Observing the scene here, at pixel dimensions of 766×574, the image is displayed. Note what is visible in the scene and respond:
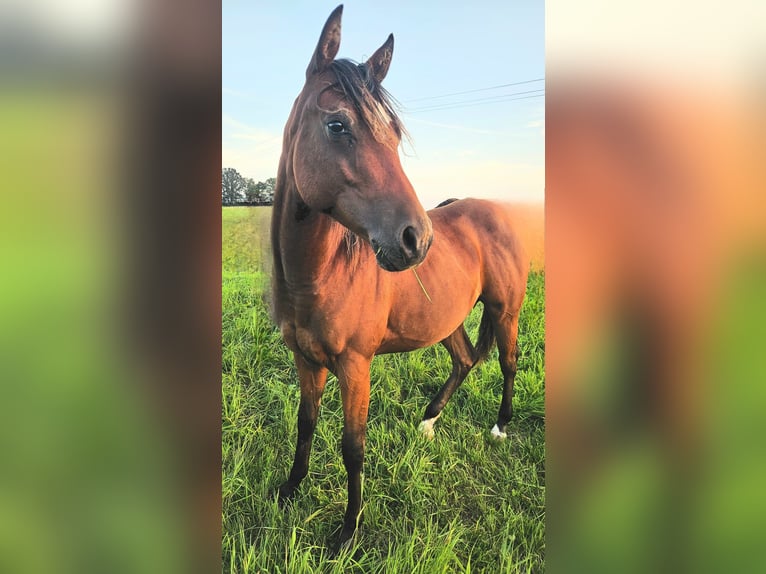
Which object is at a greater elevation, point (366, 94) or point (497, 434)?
point (366, 94)

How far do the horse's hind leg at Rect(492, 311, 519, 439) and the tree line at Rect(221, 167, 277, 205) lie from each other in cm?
87

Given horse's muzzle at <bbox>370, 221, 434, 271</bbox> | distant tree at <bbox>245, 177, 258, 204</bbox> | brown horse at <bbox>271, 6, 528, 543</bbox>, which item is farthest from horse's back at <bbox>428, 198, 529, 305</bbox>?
distant tree at <bbox>245, 177, 258, 204</bbox>

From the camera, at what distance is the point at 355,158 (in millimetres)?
1136

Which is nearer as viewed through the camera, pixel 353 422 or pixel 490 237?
pixel 353 422

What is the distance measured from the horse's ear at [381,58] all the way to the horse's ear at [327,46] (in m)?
0.11

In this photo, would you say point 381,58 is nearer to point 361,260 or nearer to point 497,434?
point 361,260

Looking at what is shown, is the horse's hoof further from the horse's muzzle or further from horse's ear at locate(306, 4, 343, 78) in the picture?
horse's ear at locate(306, 4, 343, 78)

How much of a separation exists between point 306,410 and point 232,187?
2.38ft

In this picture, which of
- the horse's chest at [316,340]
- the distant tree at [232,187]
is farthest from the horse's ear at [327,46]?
the horse's chest at [316,340]
